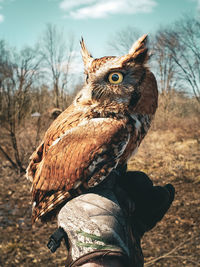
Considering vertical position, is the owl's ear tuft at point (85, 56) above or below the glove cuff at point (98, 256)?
above

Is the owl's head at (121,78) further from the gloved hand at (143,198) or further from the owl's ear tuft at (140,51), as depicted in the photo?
the gloved hand at (143,198)

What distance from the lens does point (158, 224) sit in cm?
578

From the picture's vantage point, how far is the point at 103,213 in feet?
4.79

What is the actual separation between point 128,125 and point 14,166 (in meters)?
9.38

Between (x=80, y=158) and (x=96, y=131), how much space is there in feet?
0.81

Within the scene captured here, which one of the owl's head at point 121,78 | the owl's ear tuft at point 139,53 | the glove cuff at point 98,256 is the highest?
the owl's ear tuft at point 139,53

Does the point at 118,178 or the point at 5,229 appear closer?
the point at 118,178

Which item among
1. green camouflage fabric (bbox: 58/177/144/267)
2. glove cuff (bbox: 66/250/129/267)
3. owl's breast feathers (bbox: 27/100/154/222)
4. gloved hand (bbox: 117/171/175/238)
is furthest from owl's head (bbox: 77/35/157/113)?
glove cuff (bbox: 66/250/129/267)

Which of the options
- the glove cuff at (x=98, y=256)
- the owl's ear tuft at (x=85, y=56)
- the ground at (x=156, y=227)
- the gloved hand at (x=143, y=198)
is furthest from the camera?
the ground at (x=156, y=227)

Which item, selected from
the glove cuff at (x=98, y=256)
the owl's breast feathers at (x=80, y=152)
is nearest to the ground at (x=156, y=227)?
the owl's breast feathers at (x=80, y=152)

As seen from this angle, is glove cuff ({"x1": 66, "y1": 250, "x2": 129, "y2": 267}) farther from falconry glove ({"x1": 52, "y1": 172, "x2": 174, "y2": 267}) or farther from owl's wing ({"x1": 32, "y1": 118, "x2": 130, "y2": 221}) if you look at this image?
owl's wing ({"x1": 32, "y1": 118, "x2": 130, "y2": 221})

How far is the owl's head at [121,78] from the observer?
2.02 meters

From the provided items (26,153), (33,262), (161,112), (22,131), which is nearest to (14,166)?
(26,153)

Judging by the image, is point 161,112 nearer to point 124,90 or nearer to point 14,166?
point 14,166
